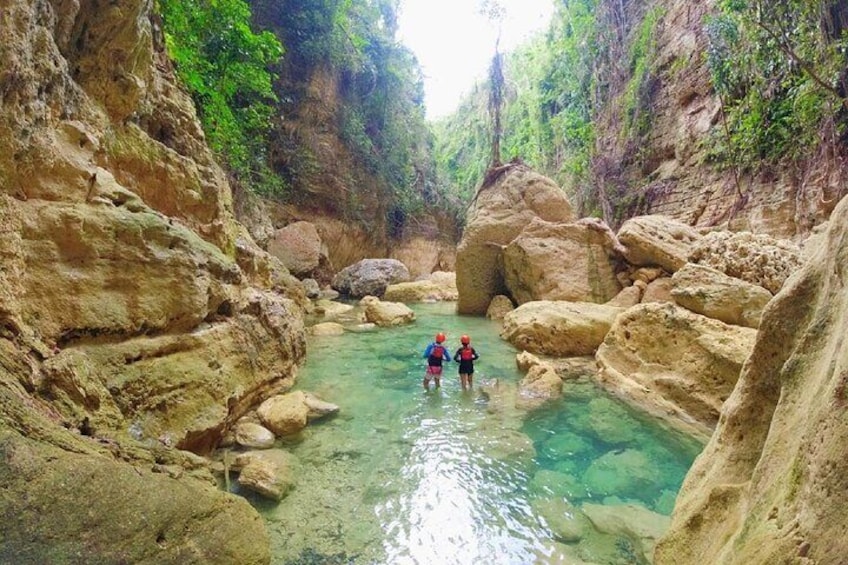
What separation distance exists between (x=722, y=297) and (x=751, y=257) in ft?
4.93

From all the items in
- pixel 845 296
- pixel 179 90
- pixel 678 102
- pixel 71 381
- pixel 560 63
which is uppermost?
pixel 560 63

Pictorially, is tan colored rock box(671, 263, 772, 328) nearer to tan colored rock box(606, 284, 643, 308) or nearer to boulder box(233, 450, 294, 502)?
tan colored rock box(606, 284, 643, 308)

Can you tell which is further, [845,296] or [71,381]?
[71,381]

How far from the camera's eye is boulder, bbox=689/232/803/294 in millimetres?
6730

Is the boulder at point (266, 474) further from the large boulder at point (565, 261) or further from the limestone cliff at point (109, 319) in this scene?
the large boulder at point (565, 261)

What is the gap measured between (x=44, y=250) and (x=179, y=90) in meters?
4.83

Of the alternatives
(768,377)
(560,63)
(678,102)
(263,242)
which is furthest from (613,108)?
(768,377)

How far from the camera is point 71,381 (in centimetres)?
271

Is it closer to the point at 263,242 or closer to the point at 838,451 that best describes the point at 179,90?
the point at 263,242

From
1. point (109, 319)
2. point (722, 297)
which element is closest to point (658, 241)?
point (722, 297)

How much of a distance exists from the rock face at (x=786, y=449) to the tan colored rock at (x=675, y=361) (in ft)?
9.48

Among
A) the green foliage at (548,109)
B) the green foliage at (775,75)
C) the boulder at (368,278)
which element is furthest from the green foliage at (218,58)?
the green foliage at (775,75)

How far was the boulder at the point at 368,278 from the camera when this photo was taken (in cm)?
1794

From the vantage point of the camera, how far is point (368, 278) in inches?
712
